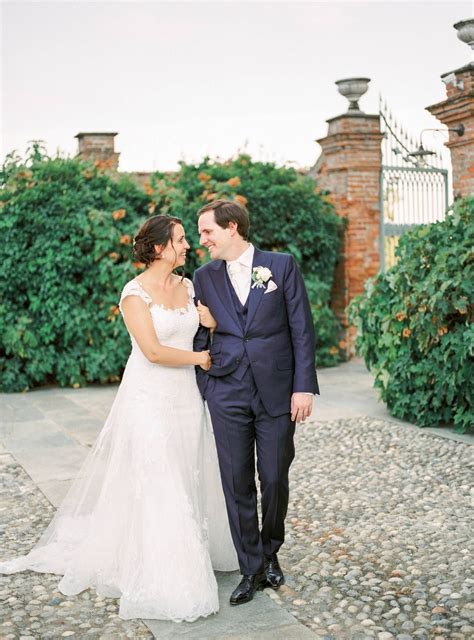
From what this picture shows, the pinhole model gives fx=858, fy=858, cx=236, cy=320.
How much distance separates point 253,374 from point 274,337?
0.20 metres

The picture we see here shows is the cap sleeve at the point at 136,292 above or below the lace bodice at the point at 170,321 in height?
above

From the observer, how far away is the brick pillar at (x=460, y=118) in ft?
35.3

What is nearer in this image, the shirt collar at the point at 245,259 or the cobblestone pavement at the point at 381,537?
the cobblestone pavement at the point at 381,537

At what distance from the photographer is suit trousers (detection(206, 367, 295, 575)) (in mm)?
3980

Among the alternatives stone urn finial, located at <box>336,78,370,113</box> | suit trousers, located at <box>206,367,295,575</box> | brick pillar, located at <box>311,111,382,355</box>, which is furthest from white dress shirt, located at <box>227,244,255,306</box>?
stone urn finial, located at <box>336,78,370,113</box>

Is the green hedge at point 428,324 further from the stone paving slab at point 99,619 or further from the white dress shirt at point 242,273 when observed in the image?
the stone paving slab at point 99,619

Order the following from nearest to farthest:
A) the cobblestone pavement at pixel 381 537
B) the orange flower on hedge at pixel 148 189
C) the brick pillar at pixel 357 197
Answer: the cobblestone pavement at pixel 381 537 < the orange flower on hedge at pixel 148 189 < the brick pillar at pixel 357 197

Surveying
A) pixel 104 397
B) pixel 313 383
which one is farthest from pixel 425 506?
pixel 104 397

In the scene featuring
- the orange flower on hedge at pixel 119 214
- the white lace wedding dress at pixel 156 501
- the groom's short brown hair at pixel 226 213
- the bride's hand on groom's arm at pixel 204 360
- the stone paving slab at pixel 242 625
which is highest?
the orange flower on hedge at pixel 119 214

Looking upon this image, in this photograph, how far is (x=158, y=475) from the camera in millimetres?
4102

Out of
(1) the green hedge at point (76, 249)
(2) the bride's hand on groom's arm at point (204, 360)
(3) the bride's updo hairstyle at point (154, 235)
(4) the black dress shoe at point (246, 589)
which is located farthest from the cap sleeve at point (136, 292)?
(1) the green hedge at point (76, 249)

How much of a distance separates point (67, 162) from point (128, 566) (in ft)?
25.9

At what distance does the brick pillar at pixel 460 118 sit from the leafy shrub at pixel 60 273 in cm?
425

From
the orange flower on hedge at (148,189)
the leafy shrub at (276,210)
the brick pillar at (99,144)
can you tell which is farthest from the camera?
the brick pillar at (99,144)
